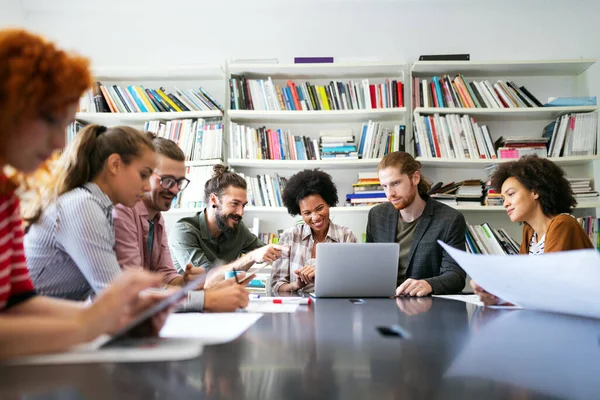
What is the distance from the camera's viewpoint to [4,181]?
802mm

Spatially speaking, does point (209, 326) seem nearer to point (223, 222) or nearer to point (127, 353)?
point (127, 353)

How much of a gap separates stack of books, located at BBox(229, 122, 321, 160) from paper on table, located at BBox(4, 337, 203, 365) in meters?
2.84

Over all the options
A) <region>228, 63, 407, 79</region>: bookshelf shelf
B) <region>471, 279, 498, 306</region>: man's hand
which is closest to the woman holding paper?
<region>471, 279, 498, 306</region>: man's hand

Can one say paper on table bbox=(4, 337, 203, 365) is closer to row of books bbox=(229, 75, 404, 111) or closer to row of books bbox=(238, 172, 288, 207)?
row of books bbox=(238, 172, 288, 207)

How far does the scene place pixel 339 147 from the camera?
358 cm

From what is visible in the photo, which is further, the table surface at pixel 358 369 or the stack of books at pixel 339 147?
the stack of books at pixel 339 147

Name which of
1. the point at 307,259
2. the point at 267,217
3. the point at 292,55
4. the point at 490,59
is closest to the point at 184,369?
the point at 307,259

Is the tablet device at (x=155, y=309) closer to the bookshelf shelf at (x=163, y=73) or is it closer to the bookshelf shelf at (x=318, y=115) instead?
the bookshelf shelf at (x=318, y=115)

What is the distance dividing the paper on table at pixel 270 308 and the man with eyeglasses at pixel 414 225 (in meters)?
0.99

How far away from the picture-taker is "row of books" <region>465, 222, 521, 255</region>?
345cm

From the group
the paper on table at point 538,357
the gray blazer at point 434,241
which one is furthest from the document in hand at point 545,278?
the gray blazer at point 434,241

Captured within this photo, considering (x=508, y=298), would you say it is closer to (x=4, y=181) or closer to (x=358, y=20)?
(x=4, y=181)

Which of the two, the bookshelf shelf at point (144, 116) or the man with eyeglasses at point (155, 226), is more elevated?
the bookshelf shelf at point (144, 116)

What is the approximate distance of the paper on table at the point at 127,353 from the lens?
2.10ft
